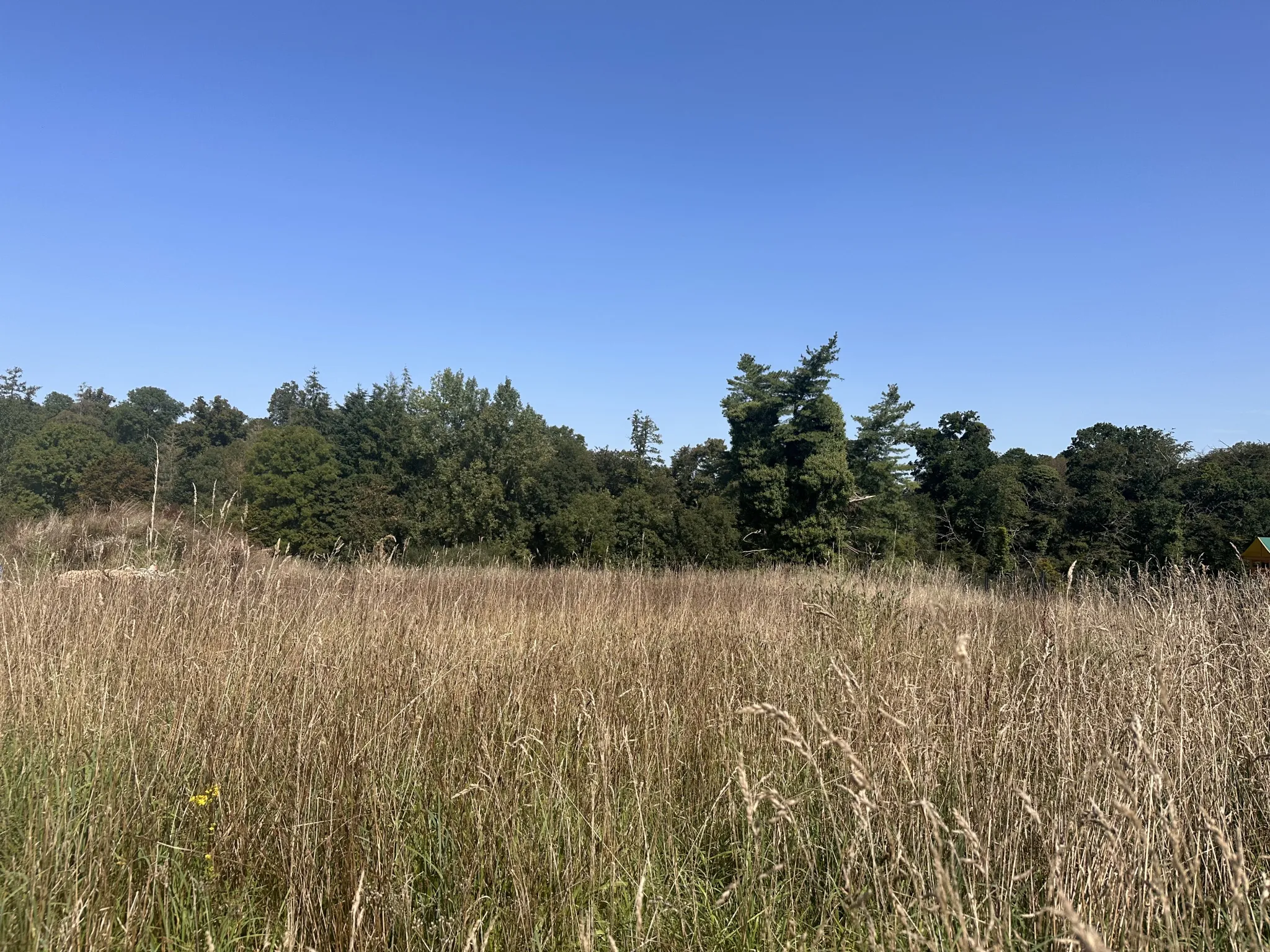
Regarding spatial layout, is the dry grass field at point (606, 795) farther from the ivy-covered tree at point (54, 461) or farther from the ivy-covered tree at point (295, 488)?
the ivy-covered tree at point (54, 461)

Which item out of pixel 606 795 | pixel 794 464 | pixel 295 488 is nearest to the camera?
pixel 606 795

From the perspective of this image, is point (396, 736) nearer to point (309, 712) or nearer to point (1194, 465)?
point (309, 712)

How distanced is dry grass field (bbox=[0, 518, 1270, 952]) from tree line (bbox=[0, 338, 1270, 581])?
11.5 metres

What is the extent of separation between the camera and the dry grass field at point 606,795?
174cm

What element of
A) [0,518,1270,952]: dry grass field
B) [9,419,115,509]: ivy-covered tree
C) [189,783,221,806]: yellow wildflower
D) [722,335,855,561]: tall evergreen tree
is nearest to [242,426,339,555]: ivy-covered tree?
[9,419,115,509]: ivy-covered tree

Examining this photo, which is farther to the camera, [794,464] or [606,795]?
[794,464]

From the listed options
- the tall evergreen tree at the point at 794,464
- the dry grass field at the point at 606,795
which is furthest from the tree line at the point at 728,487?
the dry grass field at the point at 606,795

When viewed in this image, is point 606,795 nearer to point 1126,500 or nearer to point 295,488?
point 1126,500

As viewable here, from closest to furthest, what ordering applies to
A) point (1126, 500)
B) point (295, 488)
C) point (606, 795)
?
point (606, 795) < point (1126, 500) < point (295, 488)

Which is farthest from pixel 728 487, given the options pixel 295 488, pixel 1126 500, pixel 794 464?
pixel 295 488

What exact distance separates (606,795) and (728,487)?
23055 millimetres

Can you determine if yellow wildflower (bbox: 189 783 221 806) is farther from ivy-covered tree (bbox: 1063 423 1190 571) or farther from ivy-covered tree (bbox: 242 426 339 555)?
ivy-covered tree (bbox: 242 426 339 555)

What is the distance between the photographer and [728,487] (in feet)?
82.1

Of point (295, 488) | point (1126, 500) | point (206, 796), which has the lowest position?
point (206, 796)
